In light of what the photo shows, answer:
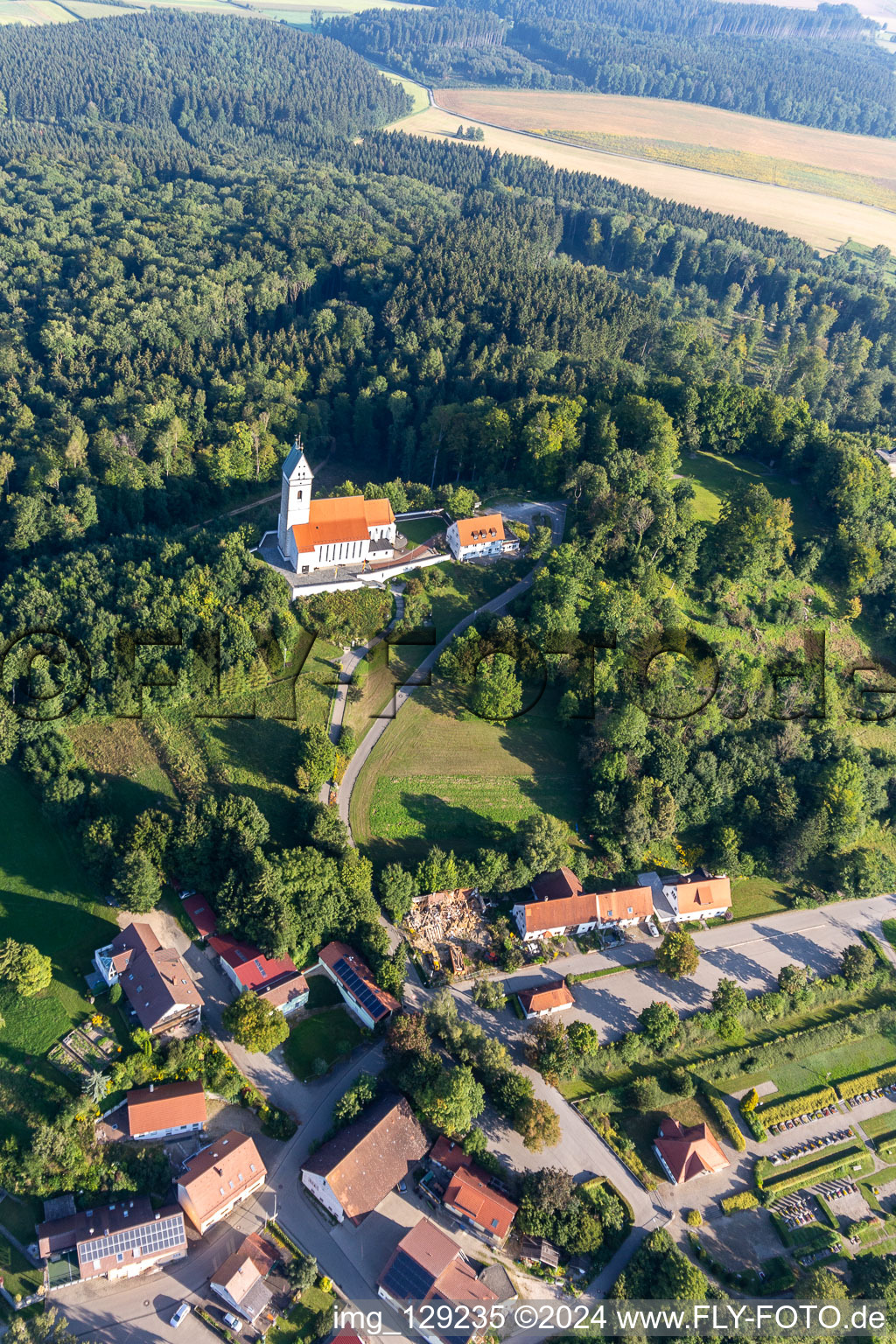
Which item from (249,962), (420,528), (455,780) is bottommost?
(249,962)

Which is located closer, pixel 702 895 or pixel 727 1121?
pixel 727 1121

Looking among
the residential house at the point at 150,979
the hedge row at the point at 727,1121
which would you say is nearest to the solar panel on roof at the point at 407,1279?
the residential house at the point at 150,979

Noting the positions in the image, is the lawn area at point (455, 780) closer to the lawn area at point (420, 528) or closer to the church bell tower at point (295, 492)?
the lawn area at point (420, 528)

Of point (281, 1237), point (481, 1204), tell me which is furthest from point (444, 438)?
point (281, 1237)

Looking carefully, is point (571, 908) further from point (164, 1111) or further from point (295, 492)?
point (295, 492)

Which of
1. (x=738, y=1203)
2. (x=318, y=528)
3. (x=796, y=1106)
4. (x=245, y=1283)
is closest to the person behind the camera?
(x=245, y=1283)

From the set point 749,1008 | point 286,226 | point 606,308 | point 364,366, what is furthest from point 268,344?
point 749,1008

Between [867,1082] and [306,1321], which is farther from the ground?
[867,1082]

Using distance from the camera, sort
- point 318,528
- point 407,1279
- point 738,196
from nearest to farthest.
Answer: point 407,1279 → point 318,528 → point 738,196
